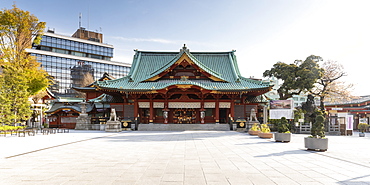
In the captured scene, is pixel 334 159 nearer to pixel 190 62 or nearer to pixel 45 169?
pixel 45 169

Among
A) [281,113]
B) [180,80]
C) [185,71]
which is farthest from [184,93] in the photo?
[281,113]

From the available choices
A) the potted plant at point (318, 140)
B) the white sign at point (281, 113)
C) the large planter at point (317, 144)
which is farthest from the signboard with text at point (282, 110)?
the large planter at point (317, 144)

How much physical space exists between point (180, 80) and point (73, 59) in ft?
228

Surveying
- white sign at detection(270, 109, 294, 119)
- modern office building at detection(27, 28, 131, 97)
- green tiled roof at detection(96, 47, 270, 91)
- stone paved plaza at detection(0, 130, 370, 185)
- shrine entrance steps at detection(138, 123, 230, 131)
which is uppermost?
modern office building at detection(27, 28, 131, 97)

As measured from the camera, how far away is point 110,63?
9288cm

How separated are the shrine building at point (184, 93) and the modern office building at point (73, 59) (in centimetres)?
5234

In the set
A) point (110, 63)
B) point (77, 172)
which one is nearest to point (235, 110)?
point (77, 172)

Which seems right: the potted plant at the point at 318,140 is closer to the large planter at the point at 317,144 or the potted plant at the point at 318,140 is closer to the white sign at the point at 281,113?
the large planter at the point at 317,144

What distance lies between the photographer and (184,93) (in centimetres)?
2959

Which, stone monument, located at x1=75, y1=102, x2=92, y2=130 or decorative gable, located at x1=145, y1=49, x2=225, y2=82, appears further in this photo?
decorative gable, located at x1=145, y1=49, x2=225, y2=82

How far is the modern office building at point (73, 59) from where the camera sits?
77375mm

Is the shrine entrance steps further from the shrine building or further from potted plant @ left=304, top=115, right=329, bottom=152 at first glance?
potted plant @ left=304, top=115, right=329, bottom=152

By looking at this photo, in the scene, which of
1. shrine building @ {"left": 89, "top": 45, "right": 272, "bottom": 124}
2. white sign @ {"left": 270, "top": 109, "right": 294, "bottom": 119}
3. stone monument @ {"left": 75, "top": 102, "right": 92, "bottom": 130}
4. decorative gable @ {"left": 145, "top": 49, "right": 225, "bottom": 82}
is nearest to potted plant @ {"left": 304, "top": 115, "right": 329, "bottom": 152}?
white sign @ {"left": 270, "top": 109, "right": 294, "bottom": 119}

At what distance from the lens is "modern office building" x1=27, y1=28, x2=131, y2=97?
77375mm
